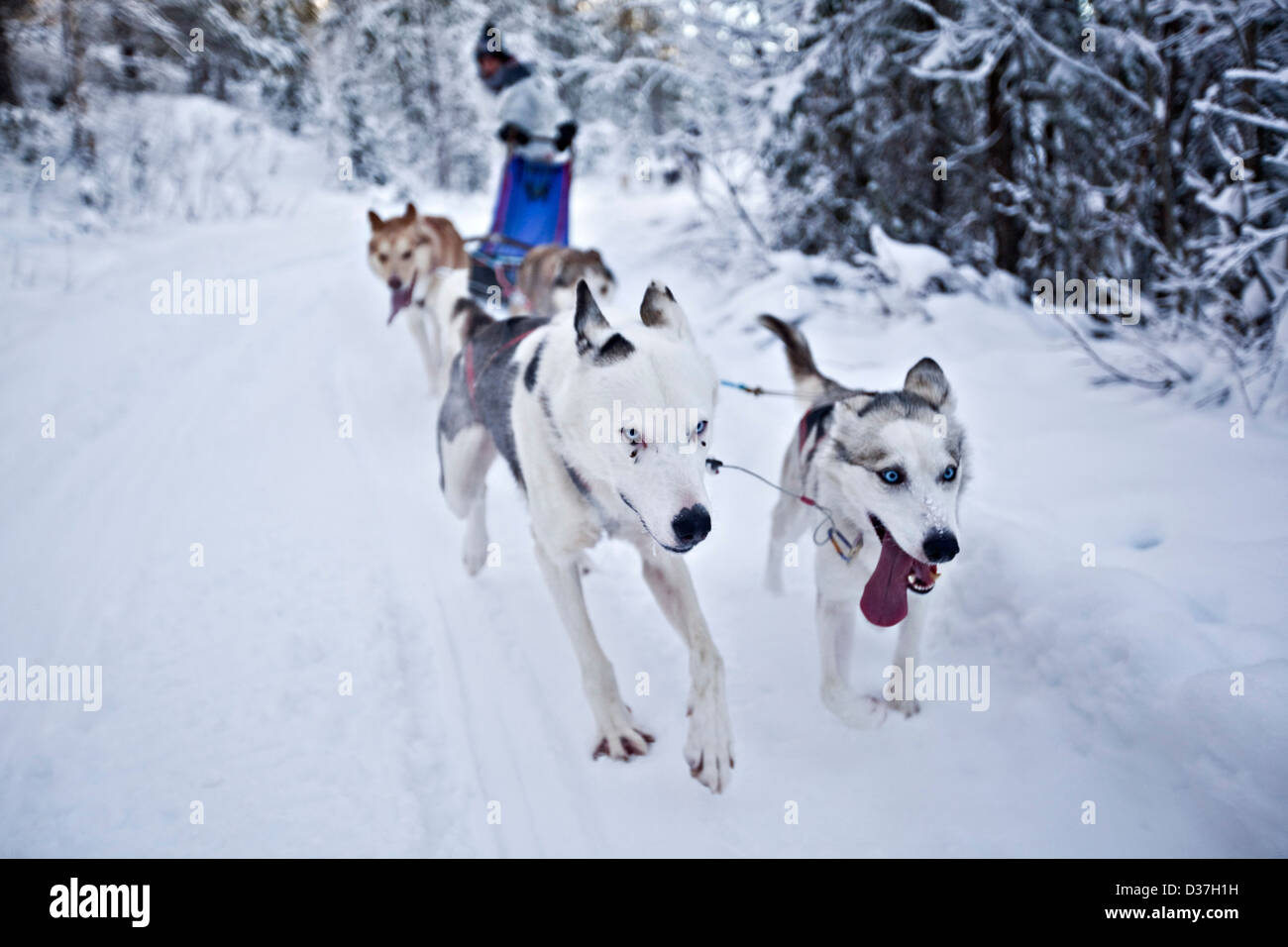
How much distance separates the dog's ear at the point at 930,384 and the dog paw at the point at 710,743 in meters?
1.12

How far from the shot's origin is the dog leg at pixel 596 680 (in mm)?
2133

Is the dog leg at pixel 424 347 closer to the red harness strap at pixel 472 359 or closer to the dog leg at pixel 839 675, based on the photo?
the red harness strap at pixel 472 359

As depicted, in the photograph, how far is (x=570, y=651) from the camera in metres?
2.66

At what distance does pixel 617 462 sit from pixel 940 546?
83 cm

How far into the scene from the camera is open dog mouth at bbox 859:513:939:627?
193cm

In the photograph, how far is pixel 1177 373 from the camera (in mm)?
3547

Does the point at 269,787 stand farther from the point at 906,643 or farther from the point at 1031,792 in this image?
the point at 1031,792

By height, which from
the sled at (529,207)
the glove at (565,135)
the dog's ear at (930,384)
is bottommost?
the dog's ear at (930,384)

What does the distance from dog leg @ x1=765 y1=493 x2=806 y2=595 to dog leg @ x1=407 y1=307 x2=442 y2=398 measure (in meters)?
3.26

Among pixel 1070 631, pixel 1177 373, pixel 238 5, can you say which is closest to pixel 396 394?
pixel 1070 631

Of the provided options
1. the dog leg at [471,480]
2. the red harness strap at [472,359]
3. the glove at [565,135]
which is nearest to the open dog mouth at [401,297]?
the glove at [565,135]

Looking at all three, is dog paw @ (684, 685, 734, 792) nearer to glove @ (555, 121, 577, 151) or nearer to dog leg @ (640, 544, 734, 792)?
dog leg @ (640, 544, 734, 792)

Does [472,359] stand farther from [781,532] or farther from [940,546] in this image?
[940,546]

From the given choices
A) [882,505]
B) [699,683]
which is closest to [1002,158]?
[882,505]
